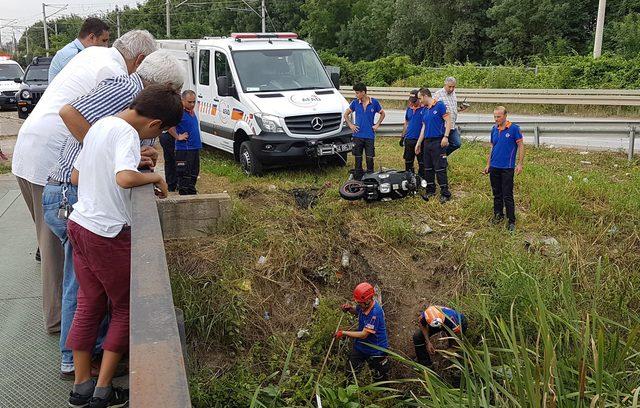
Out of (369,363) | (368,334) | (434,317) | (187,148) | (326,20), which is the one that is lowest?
(369,363)

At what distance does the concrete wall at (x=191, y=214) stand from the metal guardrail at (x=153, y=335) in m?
3.90

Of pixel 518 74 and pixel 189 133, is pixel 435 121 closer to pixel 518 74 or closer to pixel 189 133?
pixel 189 133

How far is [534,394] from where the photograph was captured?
106 inches

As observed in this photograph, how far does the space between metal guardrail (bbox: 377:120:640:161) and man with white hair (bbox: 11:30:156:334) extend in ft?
29.7

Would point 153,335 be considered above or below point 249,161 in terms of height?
above

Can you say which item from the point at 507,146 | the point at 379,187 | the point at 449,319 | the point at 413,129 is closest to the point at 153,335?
the point at 449,319

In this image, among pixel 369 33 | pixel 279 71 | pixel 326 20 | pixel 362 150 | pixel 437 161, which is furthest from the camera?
pixel 326 20

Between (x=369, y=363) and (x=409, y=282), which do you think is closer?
(x=369, y=363)

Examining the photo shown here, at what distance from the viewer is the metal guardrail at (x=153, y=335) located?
57.8 inches

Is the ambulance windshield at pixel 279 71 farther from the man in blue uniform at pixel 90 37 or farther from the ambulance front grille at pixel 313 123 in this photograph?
the man in blue uniform at pixel 90 37

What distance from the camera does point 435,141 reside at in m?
8.66

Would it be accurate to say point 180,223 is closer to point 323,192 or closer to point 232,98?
point 323,192

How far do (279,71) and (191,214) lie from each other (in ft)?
17.1

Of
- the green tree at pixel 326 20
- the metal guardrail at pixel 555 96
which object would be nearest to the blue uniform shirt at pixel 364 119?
the metal guardrail at pixel 555 96
